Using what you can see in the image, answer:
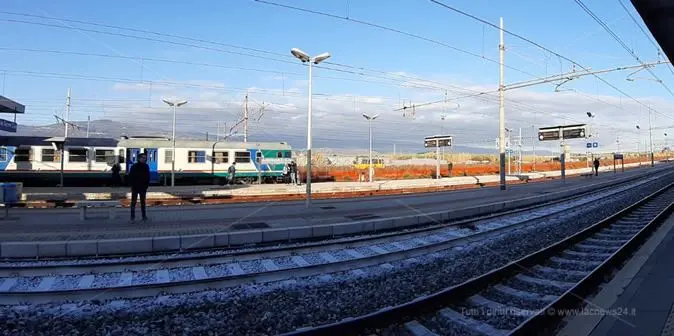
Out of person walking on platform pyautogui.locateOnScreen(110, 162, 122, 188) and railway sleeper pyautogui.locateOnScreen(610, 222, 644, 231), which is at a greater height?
person walking on platform pyautogui.locateOnScreen(110, 162, 122, 188)

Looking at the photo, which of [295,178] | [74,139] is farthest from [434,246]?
[74,139]

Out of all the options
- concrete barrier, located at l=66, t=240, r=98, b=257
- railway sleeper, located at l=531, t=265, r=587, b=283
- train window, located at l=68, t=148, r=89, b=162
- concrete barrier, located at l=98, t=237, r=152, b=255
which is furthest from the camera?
train window, located at l=68, t=148, r=89, b=162

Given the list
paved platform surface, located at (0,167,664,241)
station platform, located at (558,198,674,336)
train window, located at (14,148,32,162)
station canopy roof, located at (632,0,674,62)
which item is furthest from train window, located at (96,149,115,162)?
station canopy roof, located at (632,0,674,62)

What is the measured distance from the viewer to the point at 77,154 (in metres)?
28.9

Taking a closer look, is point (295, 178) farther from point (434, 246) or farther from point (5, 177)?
point (434, 246)

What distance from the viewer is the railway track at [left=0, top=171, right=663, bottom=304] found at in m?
6.84

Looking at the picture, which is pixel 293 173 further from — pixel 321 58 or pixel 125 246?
pixel 125 246

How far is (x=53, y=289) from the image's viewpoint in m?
7.04

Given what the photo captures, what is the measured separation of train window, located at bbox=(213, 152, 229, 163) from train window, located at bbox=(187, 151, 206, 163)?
916 millimetres

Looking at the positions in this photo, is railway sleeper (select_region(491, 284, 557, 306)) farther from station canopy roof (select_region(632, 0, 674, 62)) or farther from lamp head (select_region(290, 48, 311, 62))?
lamp head (select_region(290, 48, 311, 62))

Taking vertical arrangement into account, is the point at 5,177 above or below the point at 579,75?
below

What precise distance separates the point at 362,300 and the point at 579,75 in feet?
71.1

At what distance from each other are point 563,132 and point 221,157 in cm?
3304

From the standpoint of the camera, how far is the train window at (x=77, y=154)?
28750 millimetres
